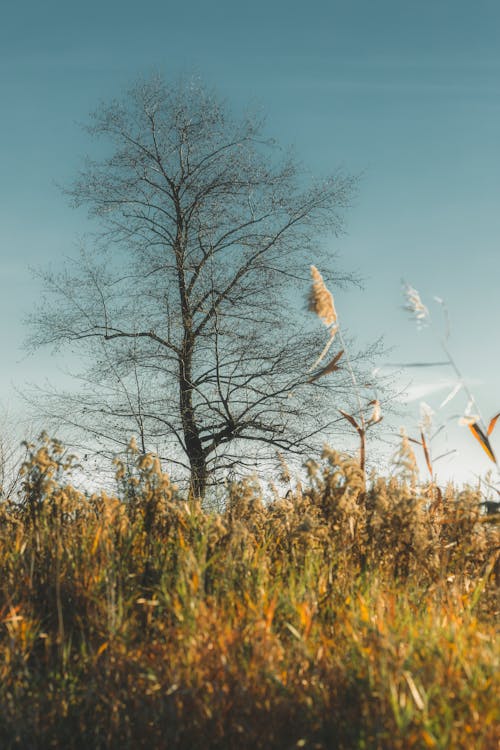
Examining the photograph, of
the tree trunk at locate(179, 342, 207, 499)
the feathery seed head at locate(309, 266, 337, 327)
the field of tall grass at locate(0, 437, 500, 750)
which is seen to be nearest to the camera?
the field of tall grass at locate(0, 437, 500, 750)

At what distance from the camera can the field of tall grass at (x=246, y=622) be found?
7.64ft

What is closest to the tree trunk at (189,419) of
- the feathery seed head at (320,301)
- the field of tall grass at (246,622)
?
the field of tall grass at (246,622)

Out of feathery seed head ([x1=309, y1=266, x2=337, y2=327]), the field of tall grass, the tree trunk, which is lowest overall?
the field of tall grass

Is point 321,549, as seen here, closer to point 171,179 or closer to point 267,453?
point 267,453

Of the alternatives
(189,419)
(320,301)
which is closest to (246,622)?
(320,301)

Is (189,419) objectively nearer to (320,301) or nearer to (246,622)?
(320,301)

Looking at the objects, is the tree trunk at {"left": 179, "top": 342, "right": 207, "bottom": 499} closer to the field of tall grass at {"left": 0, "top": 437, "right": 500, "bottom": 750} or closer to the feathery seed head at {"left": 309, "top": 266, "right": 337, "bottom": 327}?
the field of tall grass at {"left": 0, "top": 437, "right": 500, "bottom": 750}

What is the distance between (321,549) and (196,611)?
1520 millimetres

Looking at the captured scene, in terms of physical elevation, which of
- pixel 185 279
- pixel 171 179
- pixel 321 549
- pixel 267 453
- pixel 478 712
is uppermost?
pixel 171 179

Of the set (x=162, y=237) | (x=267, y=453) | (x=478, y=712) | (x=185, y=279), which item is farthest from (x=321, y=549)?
(x=162, y=237)

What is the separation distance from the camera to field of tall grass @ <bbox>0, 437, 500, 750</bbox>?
7.64ft

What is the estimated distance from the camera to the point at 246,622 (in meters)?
2.93

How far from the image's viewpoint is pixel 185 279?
13086 millimetres

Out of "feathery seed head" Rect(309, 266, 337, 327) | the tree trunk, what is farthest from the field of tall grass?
the tree trunk
